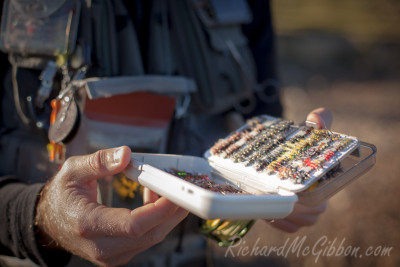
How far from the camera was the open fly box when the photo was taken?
37.6 inches

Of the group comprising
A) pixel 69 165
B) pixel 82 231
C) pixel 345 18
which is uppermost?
pixel 345 18

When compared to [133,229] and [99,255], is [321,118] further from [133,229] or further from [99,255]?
[99,255]

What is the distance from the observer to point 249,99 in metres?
2.42

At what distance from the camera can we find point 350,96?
6406 millimetres

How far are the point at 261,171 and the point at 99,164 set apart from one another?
0.54 meters

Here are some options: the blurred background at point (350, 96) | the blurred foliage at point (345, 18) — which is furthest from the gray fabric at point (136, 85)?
the blurred foliage at point (345, 18)

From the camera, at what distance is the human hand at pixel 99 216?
109 centimetres

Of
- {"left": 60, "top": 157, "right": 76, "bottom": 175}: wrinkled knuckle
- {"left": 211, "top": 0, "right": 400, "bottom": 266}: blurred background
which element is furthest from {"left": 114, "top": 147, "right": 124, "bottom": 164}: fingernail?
{"left": 211, "top": 0, "right": 400, "bottom": 266}: blurred background

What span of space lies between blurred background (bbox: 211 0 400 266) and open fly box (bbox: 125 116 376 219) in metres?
1.86

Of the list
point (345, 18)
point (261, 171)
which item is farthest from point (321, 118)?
point (345, 18)

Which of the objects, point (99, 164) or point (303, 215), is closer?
point (99, 164)

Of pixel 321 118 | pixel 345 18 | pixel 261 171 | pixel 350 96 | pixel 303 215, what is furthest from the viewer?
pixel 345 18

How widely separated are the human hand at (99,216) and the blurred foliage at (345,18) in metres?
8.61

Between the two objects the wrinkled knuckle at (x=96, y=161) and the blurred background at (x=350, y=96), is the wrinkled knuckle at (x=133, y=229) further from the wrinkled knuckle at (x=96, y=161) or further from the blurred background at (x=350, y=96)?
the blurred background at (x=350, y=96)
